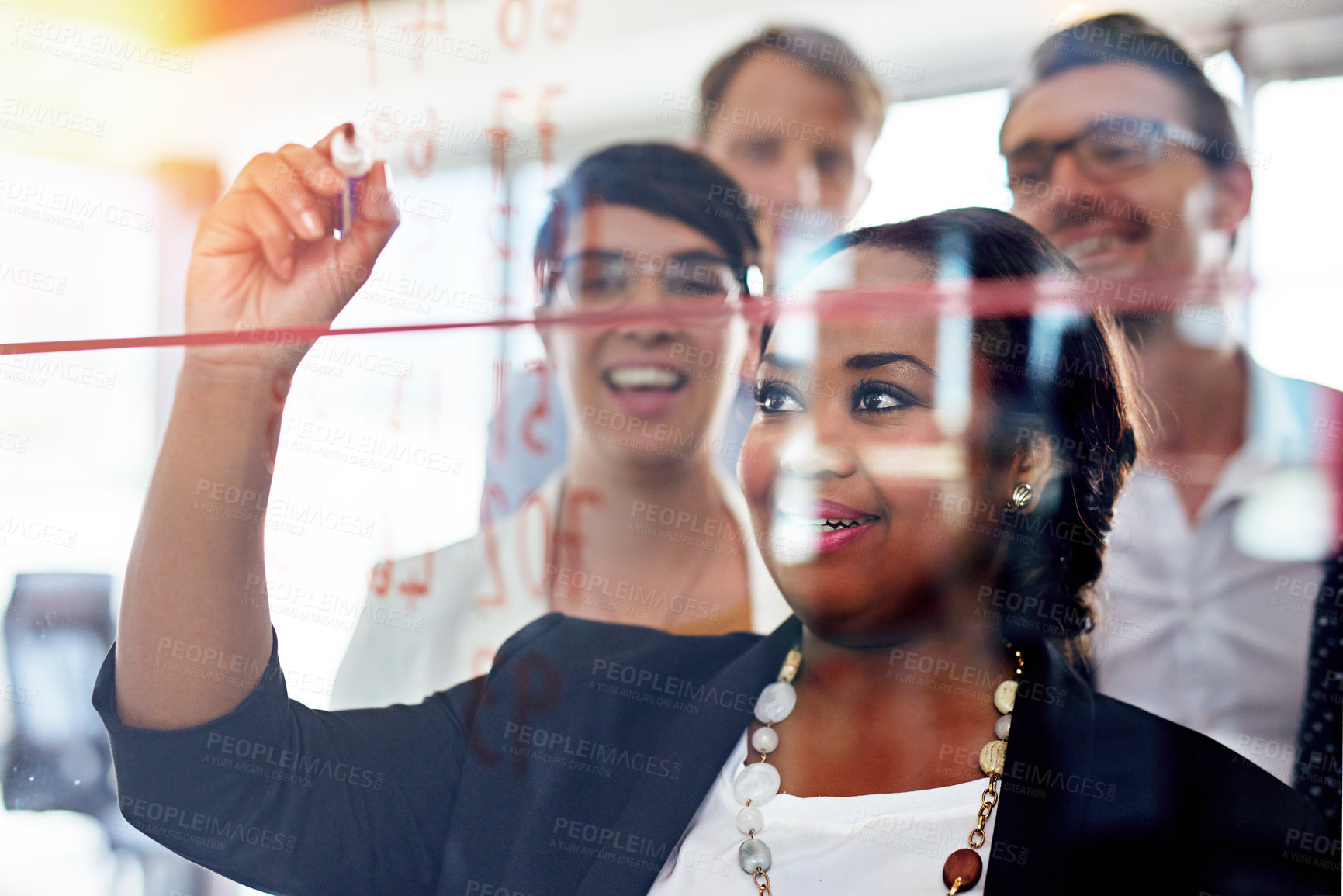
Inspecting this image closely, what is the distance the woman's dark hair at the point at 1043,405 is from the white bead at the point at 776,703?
16cm

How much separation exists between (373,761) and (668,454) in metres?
0.38

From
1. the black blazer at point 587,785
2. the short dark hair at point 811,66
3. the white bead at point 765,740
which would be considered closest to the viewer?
the black blazer at point 587,785

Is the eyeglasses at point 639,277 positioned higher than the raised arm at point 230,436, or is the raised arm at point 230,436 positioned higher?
the eyeglasses at point 639,277

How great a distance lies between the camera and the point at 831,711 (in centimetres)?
72

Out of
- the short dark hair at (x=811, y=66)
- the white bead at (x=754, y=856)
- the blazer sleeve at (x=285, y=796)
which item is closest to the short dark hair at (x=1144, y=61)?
the short dark hair at (x=811, y=66)

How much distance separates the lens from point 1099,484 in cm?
72

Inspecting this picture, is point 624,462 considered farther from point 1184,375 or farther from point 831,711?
point 1184,375

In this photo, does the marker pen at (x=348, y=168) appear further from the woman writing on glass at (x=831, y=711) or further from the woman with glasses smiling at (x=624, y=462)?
the woman with glasses smiling at (x=624, y=462)

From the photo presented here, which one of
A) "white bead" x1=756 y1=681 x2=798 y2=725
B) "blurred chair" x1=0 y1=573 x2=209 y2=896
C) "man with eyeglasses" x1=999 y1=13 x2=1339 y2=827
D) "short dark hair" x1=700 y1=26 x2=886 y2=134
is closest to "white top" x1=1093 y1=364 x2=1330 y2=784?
"man with eyeglasses" x1=999 y1=13 x2=1339 y2=827

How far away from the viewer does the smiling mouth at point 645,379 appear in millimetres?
924

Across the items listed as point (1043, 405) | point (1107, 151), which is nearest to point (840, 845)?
point (1043, 405)

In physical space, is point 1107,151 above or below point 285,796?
above

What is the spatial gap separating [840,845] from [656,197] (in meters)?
0.60

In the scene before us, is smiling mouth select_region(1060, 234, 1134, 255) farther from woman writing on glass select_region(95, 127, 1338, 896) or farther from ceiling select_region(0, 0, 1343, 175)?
ceiling select_region(0, 0, 1343, 175)
